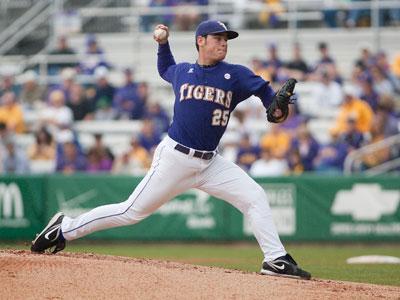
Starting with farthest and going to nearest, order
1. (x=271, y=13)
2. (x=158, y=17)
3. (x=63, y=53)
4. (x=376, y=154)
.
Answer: (x=158, y=17)
(x=63, y=53)
(x=271, y=13)
(x=376, y=154)

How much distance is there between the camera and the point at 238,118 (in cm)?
1730

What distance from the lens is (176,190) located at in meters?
8.09

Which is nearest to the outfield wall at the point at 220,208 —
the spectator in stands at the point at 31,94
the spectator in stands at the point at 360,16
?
the spectator in stands at the point at 31,94

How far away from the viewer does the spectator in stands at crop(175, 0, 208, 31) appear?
2056cm

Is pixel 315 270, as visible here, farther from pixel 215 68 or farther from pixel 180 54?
pixel 180 54

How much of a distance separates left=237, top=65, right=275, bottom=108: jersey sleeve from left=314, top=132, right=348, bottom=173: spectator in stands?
8.27 metres

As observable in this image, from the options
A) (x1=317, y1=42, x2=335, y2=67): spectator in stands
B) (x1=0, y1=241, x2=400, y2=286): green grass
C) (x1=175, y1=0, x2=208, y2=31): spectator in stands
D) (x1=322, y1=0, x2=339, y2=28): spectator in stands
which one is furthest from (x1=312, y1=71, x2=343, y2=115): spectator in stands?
(x1=175, y1=0, x2=208, y2=31): spectator in stands

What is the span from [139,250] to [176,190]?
6.71 m

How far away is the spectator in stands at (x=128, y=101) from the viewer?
18.7 metres

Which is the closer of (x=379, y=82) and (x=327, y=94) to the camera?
(x=379, y=82)

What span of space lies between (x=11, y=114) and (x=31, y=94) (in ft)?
4.23

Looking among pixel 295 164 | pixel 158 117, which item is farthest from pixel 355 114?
pixel 158 117

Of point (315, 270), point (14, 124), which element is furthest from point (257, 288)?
point (14, 124)

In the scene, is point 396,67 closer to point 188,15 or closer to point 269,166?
point 269,166
